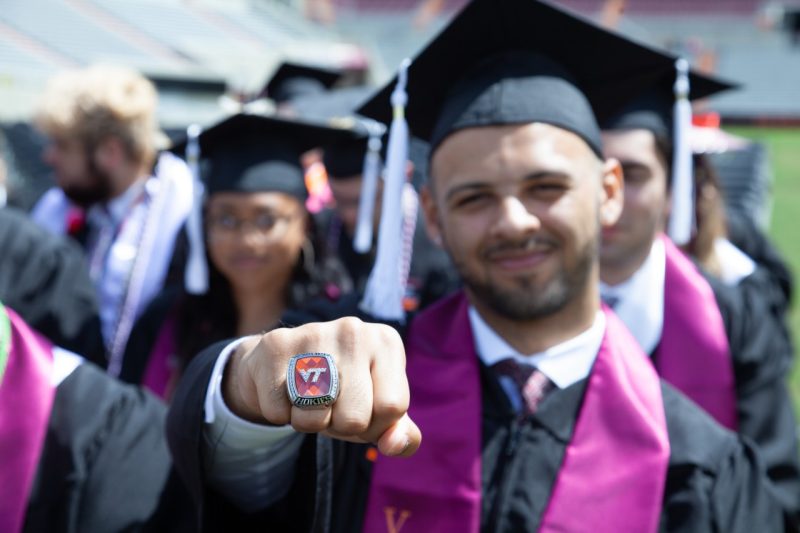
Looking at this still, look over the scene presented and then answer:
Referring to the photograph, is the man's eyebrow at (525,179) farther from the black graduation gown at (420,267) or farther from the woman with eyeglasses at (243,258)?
the black graduation gown at (420,267)

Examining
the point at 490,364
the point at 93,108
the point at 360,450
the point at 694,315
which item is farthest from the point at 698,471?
the point at 93,108

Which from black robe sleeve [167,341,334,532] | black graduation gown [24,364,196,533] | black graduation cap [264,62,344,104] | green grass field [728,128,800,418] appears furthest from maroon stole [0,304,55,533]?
black graduation cap [264,62,344,104]

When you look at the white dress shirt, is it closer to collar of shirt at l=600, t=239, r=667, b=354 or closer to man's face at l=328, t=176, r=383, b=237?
collar of shirt at l=600, t=239, r=667, b=354

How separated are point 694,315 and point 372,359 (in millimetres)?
1478

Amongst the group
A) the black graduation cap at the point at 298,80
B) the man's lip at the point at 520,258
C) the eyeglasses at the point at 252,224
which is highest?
the black graduation cap at the point at 298,80

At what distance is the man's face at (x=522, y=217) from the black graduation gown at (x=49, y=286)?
65.0 inches

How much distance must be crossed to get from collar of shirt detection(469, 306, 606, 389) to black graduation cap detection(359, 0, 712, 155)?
410 millimetres

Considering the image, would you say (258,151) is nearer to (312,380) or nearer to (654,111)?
(654,111)

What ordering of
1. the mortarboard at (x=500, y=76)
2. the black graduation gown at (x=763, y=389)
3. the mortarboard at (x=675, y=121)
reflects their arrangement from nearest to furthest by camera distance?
1. the mortarboard at (x=500, y=76)
2. the black graduation gown at (x=763, y=389)
3. the mortarboard at (x=675, y=121)

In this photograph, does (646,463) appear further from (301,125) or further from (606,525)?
(301,125)

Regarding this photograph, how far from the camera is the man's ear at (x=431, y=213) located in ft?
6.20

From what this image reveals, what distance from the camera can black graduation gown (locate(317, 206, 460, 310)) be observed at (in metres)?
3.54

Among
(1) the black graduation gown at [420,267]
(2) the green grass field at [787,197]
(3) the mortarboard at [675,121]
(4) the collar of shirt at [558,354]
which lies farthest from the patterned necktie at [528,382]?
(2) the green grass field at [787,197]

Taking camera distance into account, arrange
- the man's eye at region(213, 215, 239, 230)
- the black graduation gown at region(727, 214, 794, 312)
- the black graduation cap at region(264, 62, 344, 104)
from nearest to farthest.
Answer: the man's eye at region(213, 215, 239, 230), the black graduation gown at region(727, 214, 794, 312), the black graduation cap at region(264, 62, 344, 104)
